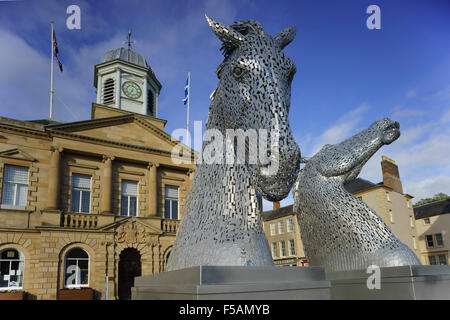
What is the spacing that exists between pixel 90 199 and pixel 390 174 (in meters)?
22.1

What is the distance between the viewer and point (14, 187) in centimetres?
1658

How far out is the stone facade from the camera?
621 inches

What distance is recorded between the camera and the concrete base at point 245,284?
6.63ft

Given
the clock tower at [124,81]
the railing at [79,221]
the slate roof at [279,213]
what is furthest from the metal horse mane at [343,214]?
the slate roof at [279,213]

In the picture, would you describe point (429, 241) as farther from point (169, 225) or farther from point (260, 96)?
point (260, 96)

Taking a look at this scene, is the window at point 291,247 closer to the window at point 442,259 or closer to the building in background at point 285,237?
the building in background at point 285,237

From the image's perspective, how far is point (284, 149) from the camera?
2.63 metres

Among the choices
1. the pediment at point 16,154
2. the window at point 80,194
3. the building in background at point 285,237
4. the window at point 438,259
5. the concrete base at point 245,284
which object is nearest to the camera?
the concrete base at point 245,284

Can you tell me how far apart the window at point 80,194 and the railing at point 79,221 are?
0.76m

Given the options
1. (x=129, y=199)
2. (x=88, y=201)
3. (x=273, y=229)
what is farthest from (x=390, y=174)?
(x=88, y=201)

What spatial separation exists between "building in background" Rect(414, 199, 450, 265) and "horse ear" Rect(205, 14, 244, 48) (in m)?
32.1

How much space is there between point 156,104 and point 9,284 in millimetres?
14420

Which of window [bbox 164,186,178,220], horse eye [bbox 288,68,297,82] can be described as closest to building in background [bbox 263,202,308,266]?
window [bbox 164,186,178,220]

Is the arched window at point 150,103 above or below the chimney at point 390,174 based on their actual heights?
above
